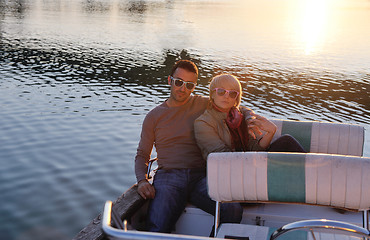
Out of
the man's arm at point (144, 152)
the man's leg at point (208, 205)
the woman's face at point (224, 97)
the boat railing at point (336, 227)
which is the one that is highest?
the woman's face at point (224, 97)

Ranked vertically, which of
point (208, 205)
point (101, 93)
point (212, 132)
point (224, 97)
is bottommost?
point (101, 93)

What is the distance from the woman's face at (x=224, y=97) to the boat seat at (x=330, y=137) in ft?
3.41

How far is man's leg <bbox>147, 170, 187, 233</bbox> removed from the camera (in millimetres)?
4094

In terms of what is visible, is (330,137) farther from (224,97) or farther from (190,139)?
(190,139)

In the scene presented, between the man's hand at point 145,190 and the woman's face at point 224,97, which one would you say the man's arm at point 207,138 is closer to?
the woman's face at point 224,97

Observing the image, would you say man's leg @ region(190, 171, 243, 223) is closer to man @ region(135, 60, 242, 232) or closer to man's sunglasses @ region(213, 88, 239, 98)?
man @ region(135, 60, 242, 232)

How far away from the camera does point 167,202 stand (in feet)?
13.7

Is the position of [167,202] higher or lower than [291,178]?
lower

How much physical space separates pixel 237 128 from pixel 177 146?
2.00 ft

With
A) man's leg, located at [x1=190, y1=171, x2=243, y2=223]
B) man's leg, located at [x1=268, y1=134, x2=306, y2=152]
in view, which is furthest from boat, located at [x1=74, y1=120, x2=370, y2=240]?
man's leg, located at [x1=268, y1=134, x2=306, y2=152]

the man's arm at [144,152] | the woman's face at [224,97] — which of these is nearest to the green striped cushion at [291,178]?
the woman's face at [224,97]

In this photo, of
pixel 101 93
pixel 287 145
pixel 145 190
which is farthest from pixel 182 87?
pixel 101 93

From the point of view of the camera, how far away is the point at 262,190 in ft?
12.3

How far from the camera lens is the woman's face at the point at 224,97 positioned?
4405mm
